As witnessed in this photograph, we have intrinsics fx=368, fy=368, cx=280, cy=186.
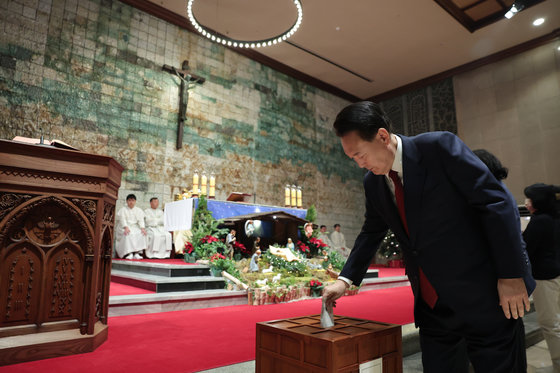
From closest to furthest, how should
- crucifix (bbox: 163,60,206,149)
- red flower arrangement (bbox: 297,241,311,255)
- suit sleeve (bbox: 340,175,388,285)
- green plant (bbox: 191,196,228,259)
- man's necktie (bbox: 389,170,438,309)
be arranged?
man's necktie (bbox: 389,170,438,309), suit sleeve (bbox: 340,175,388,285), green plant (bbox: 191,196,228,259), red flower arrangement (bbox: 297,241,311,255), crucifix (bbox: 163,60,206,149)

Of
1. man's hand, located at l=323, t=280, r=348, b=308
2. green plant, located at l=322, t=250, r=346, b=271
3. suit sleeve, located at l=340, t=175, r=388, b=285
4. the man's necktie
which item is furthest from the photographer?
green plant, located at l=322, t=250, r=346, b=271

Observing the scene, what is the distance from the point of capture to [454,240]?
1372 mm

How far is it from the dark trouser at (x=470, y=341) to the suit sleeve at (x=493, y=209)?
0.22 meters

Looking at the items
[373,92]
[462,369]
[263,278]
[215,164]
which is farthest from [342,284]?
[373,92]

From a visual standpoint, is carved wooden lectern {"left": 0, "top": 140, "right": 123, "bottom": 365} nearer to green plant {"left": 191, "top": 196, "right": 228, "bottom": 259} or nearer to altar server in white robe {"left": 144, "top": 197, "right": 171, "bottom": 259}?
green plant {"left": 191, "top": 196, "right": 228, "bottom": 259}

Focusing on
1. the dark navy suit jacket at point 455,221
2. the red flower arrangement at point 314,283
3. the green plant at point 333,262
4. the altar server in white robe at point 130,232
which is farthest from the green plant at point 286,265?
the dark navy suit jacket at point 455,221

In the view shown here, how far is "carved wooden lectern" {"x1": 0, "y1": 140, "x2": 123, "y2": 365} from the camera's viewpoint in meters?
2.46

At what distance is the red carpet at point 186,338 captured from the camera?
93.2 inches

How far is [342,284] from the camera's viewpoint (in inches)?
66.9

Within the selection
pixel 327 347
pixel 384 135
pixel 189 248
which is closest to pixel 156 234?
pixel 189 248

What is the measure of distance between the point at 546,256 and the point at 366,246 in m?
1.98

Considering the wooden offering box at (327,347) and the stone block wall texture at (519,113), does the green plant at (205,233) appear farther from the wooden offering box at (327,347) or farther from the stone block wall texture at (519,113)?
the stone block wall texture at (519,113)

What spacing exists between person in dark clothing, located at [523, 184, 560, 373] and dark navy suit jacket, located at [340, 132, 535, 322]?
1697 millimetres

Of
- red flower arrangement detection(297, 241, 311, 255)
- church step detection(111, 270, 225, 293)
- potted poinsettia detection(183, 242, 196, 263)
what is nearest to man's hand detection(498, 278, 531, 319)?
church step detection(111, 270, 225, 293)
